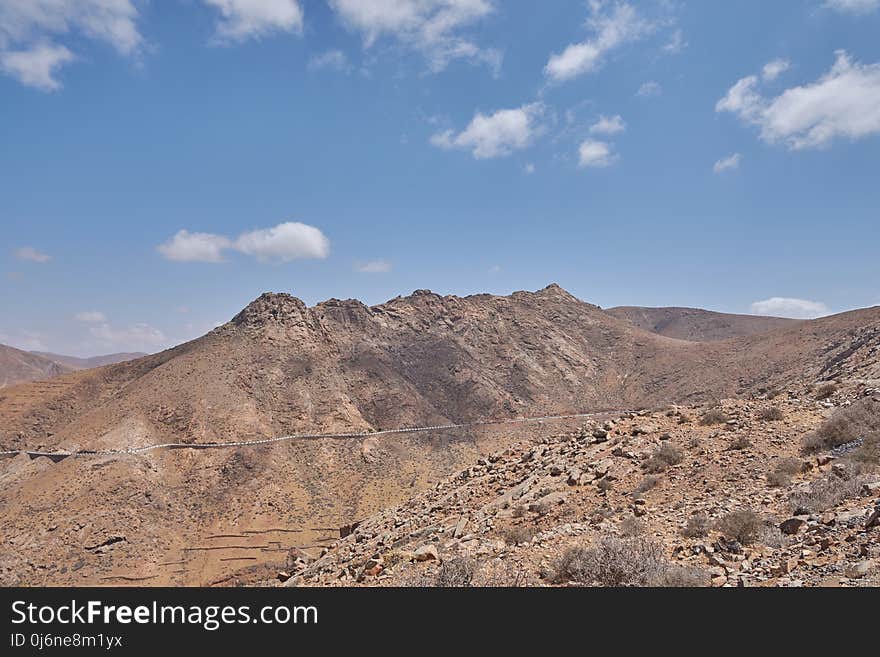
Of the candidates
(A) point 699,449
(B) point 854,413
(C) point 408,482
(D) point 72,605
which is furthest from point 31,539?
(B) point 854,413

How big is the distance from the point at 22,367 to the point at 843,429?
547 feet

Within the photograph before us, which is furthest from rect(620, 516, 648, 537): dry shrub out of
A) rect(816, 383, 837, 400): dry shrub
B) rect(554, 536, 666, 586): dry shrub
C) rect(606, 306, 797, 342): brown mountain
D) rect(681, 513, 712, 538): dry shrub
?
rect(606, 306, 797, 342): brown mountain

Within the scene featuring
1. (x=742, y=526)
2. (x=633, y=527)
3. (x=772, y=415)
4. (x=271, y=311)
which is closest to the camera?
(x=742, y=526)

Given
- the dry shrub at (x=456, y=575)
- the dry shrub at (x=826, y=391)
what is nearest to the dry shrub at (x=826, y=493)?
the dry shrub at (x=456, y=575)

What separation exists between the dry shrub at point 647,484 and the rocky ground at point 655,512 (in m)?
0.02

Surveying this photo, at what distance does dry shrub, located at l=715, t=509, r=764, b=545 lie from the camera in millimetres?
7207

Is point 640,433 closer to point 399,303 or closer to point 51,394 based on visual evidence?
point 51,394

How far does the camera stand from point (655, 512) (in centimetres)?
913

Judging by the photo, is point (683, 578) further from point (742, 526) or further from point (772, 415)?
point (772, 415)

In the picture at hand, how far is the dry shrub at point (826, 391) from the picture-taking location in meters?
13.7

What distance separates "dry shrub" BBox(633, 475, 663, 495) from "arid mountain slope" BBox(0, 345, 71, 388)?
14265cm

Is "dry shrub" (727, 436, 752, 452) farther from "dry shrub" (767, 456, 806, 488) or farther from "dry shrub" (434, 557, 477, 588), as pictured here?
"dry shrub" (434, 557, 477, 588)

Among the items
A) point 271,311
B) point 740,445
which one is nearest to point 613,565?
point 740,445

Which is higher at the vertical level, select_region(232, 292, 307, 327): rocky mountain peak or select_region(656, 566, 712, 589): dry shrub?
select_region(232, 292, 307, 327): rocky mountain peak
